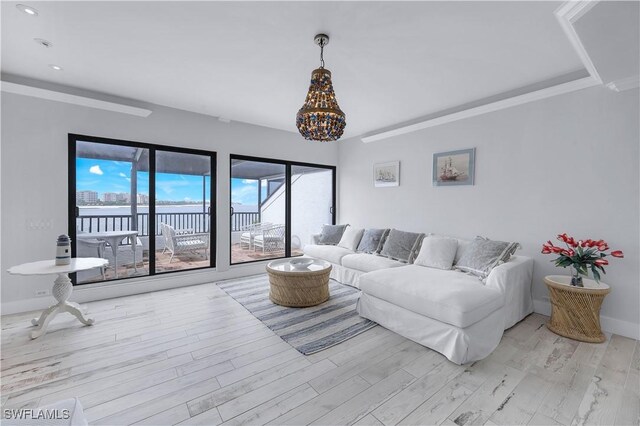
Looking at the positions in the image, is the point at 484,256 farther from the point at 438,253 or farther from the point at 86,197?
the point at 86,197

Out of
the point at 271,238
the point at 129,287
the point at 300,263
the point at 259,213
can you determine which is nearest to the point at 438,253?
the point at 300,263

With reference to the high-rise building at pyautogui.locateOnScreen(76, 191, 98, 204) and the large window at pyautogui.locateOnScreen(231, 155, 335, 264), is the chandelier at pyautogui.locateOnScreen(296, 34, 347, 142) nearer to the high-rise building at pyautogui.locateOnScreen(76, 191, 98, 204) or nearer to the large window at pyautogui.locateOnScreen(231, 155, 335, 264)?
→ the large window at pyautogui.locateOnScreen(231, 155, 335, 264)

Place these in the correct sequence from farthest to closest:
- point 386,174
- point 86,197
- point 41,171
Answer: point 386,174
point 86,197
point 41,171

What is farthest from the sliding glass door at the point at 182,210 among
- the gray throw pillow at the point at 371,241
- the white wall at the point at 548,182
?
the white wall at the point at 548,182

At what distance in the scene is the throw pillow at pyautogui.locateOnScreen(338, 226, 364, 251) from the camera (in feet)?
15.4

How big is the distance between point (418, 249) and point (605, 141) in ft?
7.28

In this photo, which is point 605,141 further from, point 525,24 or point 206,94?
point 206,94

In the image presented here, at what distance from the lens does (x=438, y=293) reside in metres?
2.42

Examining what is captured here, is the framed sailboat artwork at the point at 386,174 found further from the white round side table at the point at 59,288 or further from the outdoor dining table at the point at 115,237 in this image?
the white round side table at the point at 59,288

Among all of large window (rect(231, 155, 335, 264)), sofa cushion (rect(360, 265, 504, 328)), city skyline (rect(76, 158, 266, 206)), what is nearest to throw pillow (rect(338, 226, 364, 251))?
large window (rect(231, 155, 335, 264))

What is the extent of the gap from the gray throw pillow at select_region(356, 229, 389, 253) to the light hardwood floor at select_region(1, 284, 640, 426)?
1754 millimetres

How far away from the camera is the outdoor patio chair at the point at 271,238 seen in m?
5.45

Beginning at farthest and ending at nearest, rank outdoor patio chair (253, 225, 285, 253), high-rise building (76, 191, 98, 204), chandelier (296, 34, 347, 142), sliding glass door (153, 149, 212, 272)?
outdoor patio chair (253, 225, 285, 253) < sliding glass door (153, 149, 212, 272) < high-rise building (76, 191, 98, 204) < chandelier (296, 34, 347, 142)

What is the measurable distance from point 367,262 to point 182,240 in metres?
2.96
